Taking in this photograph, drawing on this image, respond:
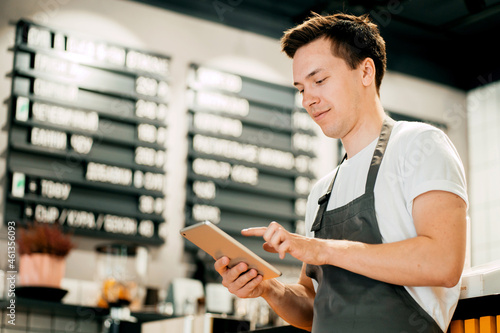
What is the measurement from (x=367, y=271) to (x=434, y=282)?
0.43 ft

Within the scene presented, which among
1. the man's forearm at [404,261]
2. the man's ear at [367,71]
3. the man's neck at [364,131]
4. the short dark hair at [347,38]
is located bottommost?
the man's forearm at [404,261]

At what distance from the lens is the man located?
1.27 metres

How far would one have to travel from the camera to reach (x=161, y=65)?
392 cm

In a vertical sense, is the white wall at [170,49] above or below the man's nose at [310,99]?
above

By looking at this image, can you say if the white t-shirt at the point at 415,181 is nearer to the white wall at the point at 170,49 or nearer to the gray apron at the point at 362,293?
the gray apron at the point at 362,293

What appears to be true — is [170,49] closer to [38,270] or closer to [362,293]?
[38,270]

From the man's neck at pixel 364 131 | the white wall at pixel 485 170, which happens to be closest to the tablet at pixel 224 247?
the man's neck at pixel 364 131

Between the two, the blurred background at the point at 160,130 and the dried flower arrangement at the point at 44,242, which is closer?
the dried flower arrangement at the point at 44,242

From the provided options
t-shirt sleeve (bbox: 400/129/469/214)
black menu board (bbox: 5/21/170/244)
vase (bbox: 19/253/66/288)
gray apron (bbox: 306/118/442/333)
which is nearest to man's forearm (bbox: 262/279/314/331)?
gray apron (bbox: 306/118/442/333)

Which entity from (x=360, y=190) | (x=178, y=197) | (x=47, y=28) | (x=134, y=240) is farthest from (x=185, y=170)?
(x=360, y=190)

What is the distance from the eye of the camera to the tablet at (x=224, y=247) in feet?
4.49

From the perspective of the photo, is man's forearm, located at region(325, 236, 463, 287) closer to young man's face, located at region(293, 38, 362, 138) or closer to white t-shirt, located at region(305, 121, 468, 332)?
white t-shirt, located at region(305, 121, 468, 332)

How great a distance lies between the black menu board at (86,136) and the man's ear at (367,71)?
224 cm

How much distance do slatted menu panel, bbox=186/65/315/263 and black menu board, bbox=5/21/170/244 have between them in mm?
224
